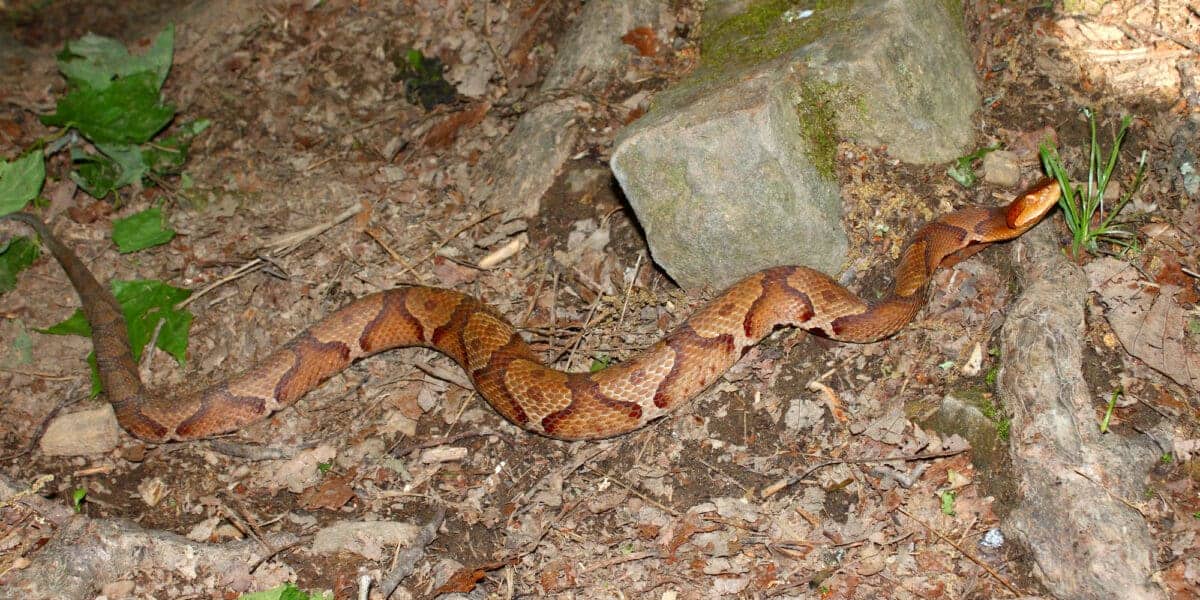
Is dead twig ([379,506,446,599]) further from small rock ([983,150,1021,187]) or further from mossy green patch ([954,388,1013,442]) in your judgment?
small rock ([983,150,1021,187])

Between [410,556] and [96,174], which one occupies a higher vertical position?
[96,174]

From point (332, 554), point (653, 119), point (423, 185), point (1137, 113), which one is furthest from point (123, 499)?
point (1137, 113)

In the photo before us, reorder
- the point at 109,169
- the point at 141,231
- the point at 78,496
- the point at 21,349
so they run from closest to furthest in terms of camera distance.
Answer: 1. the point at 78,496
2. the point at 21,349
3. the point at 141,231
4. the point at 109,169

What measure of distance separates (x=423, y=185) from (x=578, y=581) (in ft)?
11.5

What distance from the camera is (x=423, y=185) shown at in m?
6.30

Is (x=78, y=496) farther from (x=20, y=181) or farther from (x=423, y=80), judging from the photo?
(x=423, y=80)

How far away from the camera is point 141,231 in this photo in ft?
20.4

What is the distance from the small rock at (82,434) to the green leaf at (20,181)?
6.71 ft

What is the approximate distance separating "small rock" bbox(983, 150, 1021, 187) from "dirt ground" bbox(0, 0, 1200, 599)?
0.37 ft

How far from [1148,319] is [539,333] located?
3.62 metres

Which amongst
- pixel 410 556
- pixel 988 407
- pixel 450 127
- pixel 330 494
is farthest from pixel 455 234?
pixel 988 407

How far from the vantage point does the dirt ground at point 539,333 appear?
4074 millimetres

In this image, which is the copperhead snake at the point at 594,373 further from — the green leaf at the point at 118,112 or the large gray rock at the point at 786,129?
the green leaf at the point at 118,112

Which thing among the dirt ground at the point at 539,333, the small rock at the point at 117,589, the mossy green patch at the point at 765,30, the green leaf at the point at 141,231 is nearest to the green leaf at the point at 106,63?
the dirt ground at the point at 539,333
